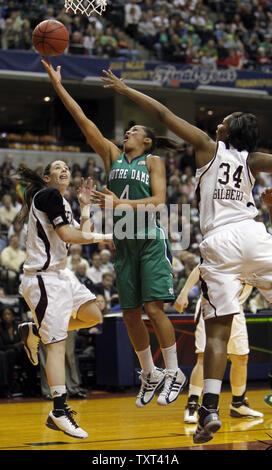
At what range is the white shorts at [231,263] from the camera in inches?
207

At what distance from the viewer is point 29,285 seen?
6430mm

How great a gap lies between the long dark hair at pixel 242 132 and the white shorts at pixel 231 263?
632 millimetres

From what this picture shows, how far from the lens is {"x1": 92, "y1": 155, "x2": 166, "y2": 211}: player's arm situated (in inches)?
233

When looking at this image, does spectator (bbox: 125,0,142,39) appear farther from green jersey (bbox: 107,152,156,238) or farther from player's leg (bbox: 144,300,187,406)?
player's leg (bbox: 144,300,187,406)

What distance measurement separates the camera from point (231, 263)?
17.3 feet

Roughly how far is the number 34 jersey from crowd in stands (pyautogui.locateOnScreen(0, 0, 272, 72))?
15878mm

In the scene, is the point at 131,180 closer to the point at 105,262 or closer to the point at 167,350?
the point at 167,350

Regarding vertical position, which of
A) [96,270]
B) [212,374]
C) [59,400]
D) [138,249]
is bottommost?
[59,400]

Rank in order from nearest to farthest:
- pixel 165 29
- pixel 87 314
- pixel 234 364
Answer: pixel 87 314 → pixel 234 364 → pixel 165 29

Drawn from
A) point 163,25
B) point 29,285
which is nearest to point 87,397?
point 29,285

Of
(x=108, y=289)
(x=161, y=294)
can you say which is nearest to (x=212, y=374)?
(x=161, y=294)

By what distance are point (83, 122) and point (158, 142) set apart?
764mm

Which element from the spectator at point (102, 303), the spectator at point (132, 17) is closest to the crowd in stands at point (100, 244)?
the spectator at point (102, 303)

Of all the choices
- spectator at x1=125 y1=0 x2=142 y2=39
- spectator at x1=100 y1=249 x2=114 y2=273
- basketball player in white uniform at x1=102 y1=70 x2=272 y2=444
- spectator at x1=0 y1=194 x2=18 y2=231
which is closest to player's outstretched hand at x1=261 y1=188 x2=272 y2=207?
basketball player in white uniform at x1=102 y1=70 x2=272 y2=444
